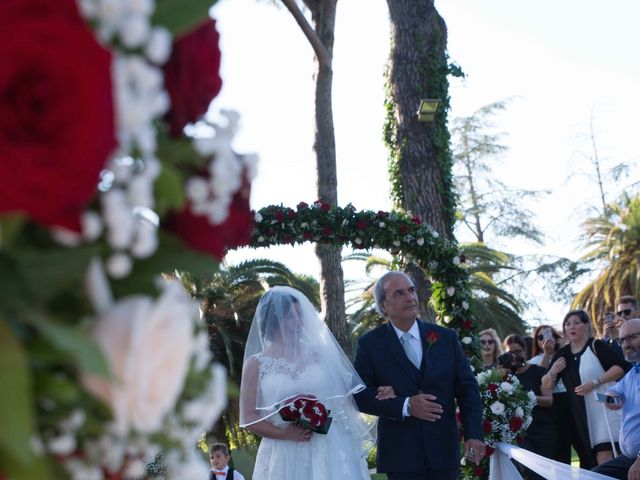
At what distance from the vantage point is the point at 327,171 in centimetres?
1523

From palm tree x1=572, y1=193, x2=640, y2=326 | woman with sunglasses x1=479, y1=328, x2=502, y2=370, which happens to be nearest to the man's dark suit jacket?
woman with sunglasses x1=479, y1=328, x2=502, y2=370

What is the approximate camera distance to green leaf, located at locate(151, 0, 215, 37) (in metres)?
1.05

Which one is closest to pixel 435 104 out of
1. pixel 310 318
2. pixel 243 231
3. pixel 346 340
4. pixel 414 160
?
pixel 414 160

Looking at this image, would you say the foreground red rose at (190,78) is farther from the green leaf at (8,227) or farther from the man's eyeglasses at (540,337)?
the man's eyeglasses at (540,337)

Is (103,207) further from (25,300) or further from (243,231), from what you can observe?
(243,231)

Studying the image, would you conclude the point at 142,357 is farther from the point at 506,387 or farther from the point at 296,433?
the point at 506,387

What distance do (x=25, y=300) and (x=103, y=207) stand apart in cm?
12

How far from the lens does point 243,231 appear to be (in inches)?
47.5

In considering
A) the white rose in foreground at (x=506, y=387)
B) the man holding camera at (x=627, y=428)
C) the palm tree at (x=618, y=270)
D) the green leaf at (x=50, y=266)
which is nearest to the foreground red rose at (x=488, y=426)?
the white rose in foreground at (x=506, y=387)

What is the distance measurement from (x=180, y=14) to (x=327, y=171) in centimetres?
1420

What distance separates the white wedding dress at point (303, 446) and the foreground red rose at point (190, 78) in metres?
5.40

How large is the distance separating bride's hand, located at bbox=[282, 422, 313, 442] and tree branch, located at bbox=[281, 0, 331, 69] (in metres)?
10.2

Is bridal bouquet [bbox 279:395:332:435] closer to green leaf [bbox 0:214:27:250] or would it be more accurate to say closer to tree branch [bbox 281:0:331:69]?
green leaf [bbox 0:214:27:250]

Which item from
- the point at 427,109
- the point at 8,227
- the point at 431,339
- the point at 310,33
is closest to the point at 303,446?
the point at 431,339
